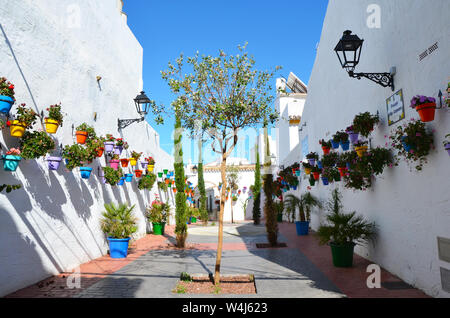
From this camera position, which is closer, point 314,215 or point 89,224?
point 89,224

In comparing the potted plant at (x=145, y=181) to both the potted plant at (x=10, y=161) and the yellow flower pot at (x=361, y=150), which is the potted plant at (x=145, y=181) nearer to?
the potted plant at (x=10, y=161)

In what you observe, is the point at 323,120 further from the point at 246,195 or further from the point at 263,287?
the point at 246,195

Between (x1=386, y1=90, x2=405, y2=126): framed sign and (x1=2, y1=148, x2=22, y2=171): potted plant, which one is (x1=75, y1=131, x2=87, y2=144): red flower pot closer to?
(x1=2, y1=148, x2=22, y2=171): potted plant

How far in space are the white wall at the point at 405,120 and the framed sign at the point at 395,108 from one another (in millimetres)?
119

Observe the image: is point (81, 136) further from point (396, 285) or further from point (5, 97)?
point (396, 285)

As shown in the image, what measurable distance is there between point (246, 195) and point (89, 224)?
1788 centimetres

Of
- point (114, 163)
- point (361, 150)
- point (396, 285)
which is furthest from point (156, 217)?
point (396, 285)

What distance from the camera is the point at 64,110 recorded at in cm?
668

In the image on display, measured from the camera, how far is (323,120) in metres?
11.2

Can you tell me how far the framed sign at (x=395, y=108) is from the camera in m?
5.29

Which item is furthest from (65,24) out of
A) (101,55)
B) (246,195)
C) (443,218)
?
(246,195)

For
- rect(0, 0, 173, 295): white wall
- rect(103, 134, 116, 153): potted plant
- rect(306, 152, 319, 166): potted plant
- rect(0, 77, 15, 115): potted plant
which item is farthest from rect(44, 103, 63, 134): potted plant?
rect(306, 152, 319, 166): potted plant

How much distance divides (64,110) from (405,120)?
6.71 metres

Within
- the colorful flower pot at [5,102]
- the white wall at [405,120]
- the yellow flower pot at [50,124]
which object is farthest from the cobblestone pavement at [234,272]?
the colorful flower pot at [5,102]
